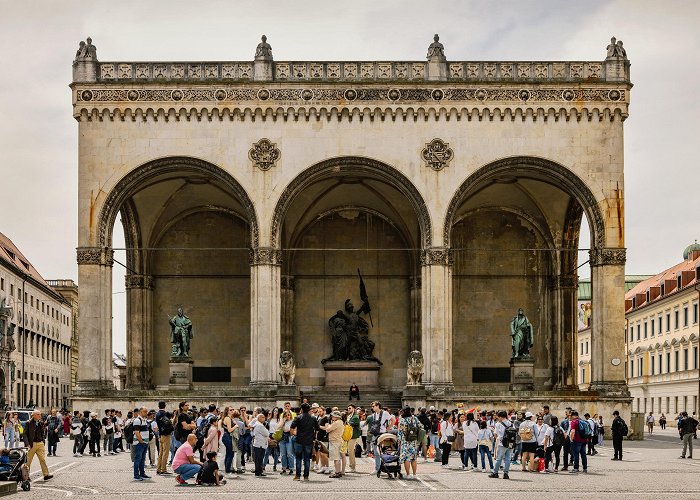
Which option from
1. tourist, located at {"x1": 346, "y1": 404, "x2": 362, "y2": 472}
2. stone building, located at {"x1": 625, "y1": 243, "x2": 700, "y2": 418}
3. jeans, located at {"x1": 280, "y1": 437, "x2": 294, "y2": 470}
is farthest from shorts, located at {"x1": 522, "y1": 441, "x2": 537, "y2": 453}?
stone building, located at {"x1": 625, "y1": 243, "x2": 700, "y2": 418}

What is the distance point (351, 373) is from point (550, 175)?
39.2ft

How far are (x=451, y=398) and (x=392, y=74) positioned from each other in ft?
39.3

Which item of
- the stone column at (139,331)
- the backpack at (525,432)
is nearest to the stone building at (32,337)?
the stone column at (139,331)

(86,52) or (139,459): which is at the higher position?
(86,52)

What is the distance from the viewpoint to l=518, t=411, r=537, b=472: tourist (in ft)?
93.7

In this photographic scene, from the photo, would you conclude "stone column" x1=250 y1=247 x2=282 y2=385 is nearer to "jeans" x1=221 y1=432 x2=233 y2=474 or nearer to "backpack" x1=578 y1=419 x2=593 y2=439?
"jeans" x1=221 y1=432 x2=233 y2=474

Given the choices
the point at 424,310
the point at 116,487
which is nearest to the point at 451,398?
the point at 424,310

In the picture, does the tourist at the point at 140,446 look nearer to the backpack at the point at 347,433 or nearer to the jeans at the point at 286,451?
the jeans at the point at 286,451

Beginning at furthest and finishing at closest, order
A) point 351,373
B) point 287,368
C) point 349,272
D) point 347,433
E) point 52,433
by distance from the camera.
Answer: point 349,272, point 351,373, point 287,368, point 52,433, point 347,433

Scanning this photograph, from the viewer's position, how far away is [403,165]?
149 ft

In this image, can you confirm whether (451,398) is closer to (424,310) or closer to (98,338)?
(424,310)

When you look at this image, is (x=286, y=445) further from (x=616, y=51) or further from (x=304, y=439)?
(x=616, y=51)

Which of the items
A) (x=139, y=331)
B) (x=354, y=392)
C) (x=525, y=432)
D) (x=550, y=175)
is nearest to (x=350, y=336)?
(x=354, y=392)

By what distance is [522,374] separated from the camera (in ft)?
157
